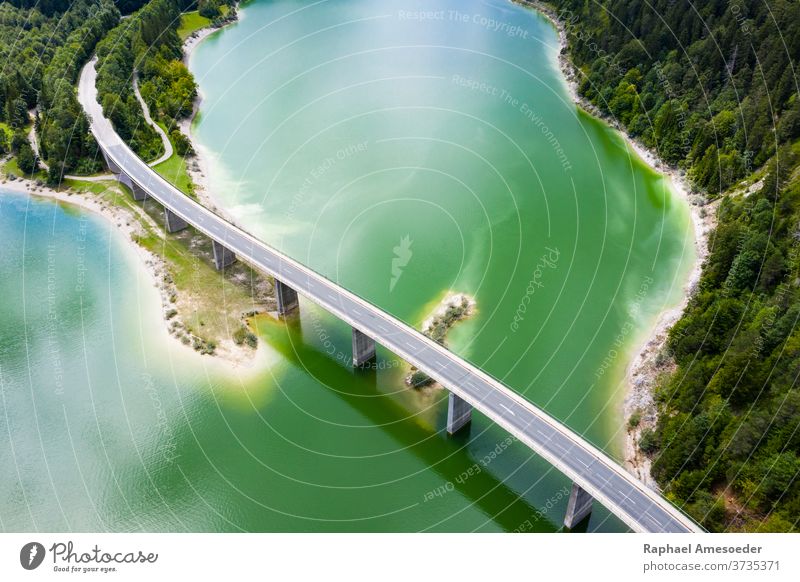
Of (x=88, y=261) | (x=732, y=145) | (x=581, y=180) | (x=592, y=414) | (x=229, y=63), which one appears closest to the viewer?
(x=592, y=414)

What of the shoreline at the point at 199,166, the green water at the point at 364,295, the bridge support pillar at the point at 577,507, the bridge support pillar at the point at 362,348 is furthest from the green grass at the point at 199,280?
the bridge support pillar at the point at 577,507

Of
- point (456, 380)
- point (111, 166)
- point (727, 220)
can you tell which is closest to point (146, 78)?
point (111, 166)

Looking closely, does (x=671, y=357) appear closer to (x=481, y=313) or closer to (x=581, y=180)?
(x=481, y=313)

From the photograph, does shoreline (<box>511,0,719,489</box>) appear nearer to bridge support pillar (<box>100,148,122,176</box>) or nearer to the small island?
the small island

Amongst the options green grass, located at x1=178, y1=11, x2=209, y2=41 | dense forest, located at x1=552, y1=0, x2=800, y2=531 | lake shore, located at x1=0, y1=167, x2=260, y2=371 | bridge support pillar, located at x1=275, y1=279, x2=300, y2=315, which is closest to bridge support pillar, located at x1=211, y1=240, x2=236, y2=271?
lake shore, located at x1=0, y1=167, x2=260, y2=371

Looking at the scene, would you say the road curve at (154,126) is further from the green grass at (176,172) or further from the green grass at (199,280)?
the green grass at (199,280)

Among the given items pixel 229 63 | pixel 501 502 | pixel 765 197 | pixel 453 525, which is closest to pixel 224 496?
pixel 453 525
